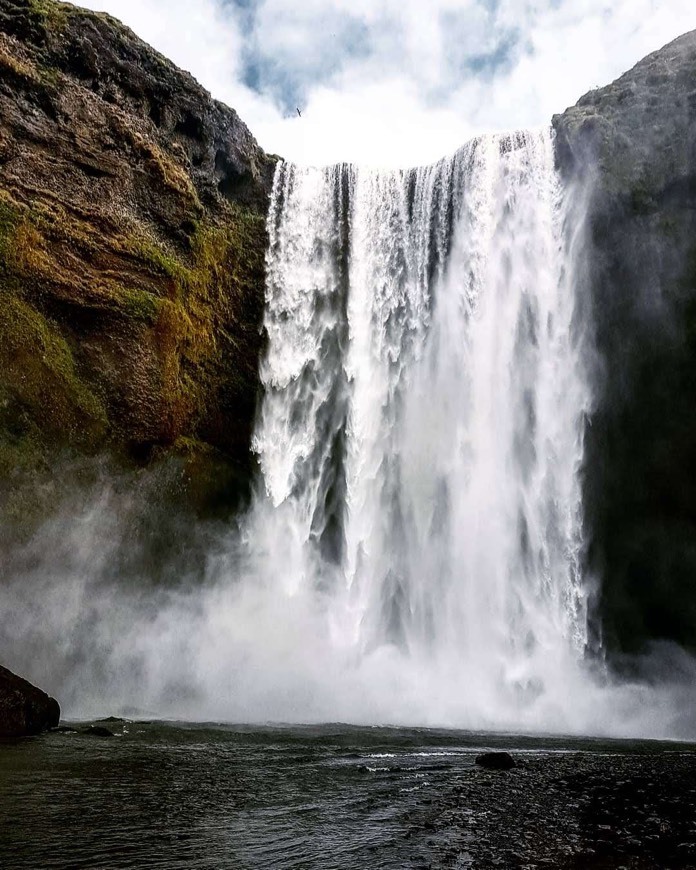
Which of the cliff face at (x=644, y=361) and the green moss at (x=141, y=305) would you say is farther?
the cliff face at (x=644, y=361)

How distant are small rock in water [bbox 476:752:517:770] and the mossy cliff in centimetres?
1070

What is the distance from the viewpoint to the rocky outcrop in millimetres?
8516

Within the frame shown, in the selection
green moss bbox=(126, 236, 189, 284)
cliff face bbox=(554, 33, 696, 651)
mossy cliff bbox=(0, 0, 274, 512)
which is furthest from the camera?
cliff face bbox=(554, 33, 696, 651)

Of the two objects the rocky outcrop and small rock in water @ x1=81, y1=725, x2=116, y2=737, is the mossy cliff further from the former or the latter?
small rock in water @ x1=81, y1=725, x2=116, y2=737

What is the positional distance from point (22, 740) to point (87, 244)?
11.2 metres

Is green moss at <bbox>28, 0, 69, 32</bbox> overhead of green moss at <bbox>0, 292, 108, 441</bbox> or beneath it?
overhead

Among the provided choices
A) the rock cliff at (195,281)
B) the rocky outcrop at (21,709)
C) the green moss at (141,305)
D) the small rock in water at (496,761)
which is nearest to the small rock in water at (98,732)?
the rocky outcrop at (21,709)

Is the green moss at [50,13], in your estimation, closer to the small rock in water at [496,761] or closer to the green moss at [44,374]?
the green moss at [44,374]

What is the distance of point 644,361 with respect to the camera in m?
17.4

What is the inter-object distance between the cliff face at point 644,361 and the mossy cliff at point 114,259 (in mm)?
9146

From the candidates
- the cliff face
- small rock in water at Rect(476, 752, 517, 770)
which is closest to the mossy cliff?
the cliff face

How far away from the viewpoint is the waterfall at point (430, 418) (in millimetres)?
16188

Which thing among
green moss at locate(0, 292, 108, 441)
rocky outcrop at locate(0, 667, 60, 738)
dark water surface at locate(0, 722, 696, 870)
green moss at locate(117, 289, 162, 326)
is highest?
green moss at locate(117, 289, 162, 326)

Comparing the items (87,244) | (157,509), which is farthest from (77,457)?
(87,244)
